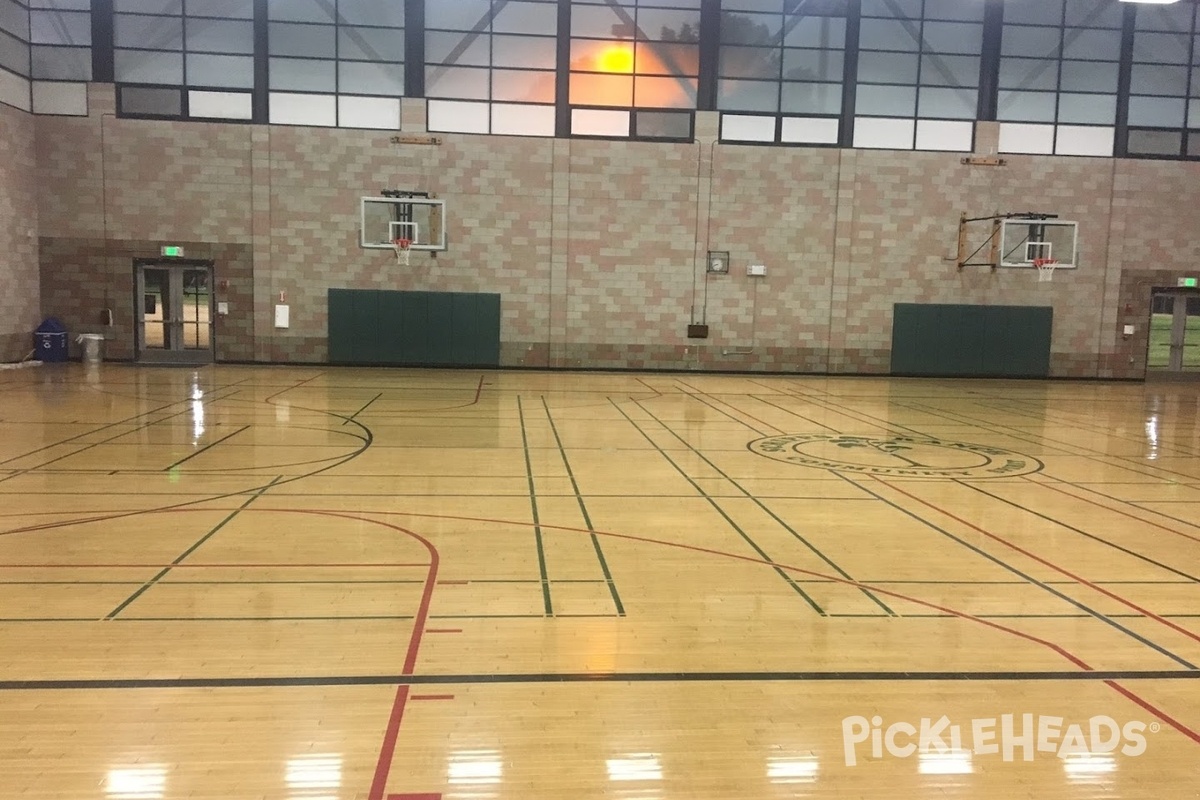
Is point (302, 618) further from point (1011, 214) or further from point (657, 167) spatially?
point (1011, 214)

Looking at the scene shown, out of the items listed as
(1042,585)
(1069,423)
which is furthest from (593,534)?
(1069,423)

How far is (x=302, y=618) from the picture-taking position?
222 inches

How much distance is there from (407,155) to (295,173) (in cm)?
312

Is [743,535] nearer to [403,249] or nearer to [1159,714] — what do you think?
[1159,714]

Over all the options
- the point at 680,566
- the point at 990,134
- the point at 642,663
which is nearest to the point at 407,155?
the point at 990,134

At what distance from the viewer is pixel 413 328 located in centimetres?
2456

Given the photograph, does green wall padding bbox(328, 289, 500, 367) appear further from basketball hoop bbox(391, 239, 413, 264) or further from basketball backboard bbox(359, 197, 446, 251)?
basketball backboard bbox(359, 197, 446, 251)

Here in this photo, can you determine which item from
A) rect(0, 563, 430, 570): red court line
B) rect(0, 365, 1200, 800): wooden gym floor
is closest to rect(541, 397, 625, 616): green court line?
rect(0, 365, 1200, 800): wooden gym floor

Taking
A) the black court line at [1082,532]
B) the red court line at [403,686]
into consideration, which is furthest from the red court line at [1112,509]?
the red court line at [403,686]

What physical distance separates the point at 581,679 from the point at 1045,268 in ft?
78.4

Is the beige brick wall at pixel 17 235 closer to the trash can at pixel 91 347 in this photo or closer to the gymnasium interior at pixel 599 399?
the gymnasium interior at pixel 599 399

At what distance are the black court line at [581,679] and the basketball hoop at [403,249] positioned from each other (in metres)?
19.5

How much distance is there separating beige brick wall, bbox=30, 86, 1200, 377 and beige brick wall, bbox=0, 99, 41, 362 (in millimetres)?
537

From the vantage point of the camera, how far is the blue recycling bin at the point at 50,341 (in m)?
22.9
